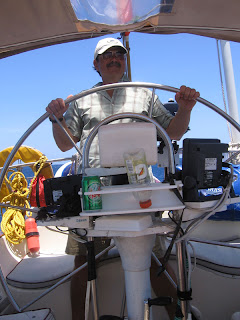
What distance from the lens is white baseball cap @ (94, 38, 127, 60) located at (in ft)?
6.14

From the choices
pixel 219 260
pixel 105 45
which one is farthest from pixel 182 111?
pixel 219 260

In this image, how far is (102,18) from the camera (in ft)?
5.55

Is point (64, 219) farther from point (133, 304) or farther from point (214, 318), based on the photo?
point (214, 318)

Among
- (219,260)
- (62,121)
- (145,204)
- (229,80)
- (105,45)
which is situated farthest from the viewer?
(229,80)

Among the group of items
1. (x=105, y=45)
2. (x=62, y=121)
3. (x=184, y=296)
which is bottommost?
(x=184, y=296)

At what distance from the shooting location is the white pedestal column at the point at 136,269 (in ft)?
3.93

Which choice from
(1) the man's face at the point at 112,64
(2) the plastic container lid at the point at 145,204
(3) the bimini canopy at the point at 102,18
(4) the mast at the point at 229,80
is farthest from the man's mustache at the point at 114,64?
(4) the mast at the point at 229,80

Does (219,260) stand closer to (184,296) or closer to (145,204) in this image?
(184,296)

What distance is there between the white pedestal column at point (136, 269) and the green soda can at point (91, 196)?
0.21m

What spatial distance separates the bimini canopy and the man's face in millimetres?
138

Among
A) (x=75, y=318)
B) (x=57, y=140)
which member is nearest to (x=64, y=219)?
(x=57, y=140)

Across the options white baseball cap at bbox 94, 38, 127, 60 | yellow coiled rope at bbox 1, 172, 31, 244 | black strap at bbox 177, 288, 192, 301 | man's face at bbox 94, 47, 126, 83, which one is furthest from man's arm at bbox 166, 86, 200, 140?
yellow coiled rope at bbox 1, 172, 31, 244

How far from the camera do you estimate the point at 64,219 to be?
1.20m

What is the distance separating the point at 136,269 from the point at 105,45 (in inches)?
56.0
